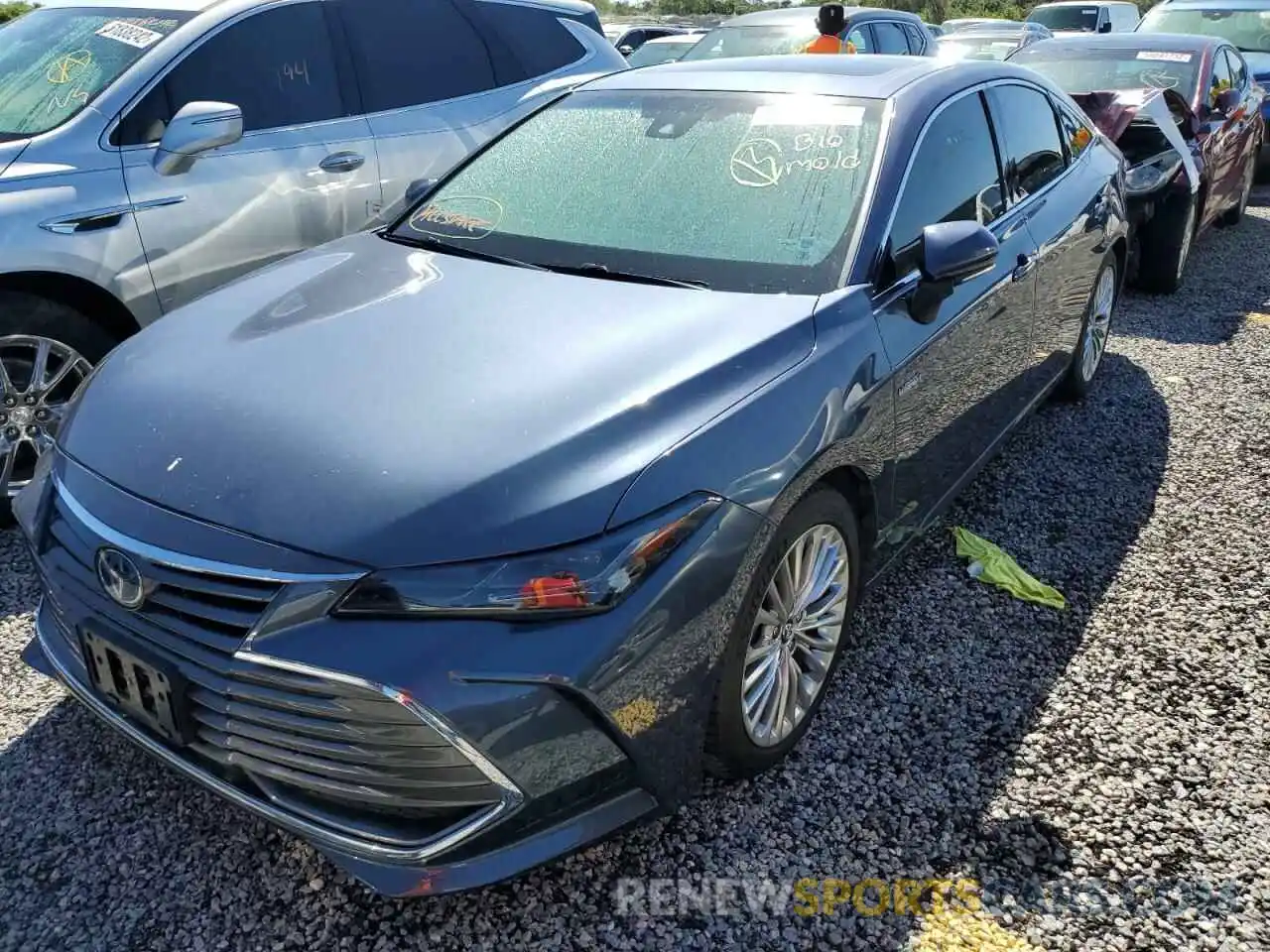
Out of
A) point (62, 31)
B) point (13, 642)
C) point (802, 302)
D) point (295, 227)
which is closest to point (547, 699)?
point (802, 302)

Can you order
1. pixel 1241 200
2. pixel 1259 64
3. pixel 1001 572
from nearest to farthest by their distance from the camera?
1. pixel 1001 572
2. pixel 1241 200
3. pixel 1259 64

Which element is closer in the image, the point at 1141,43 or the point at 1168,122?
the point at 1168,122

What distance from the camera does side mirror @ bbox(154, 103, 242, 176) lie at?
368 centimetres

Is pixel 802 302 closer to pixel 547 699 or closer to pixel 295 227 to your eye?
pixel 547 699

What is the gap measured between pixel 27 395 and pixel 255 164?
48.4 inches

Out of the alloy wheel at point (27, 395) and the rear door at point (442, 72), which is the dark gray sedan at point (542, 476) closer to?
the alloy wheel at point (27, 395)

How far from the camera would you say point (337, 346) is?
245cm

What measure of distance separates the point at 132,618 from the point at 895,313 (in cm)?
196

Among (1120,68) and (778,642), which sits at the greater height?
(1120,68)

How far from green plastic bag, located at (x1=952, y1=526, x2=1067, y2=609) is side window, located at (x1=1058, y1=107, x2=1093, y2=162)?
184 centimetres

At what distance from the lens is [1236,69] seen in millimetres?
8289

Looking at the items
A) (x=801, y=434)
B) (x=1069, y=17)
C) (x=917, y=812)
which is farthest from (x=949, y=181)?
(x=1069, y=17)

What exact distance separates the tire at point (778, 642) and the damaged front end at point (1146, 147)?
474 cm

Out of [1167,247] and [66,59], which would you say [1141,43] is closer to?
[1167,247]
